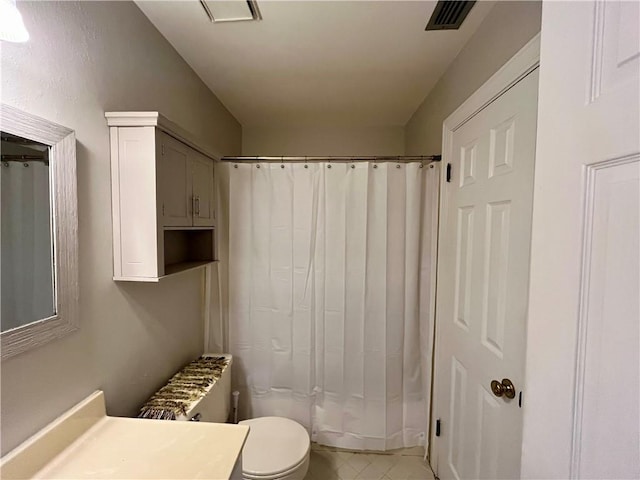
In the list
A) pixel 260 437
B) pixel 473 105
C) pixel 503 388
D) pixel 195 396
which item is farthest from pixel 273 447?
pixel 473 105

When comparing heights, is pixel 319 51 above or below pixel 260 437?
above

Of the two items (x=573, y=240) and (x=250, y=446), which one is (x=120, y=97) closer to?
(x=573, y=240)

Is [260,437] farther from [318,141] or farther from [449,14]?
[318,141]

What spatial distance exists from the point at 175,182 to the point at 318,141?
1825 millimetres

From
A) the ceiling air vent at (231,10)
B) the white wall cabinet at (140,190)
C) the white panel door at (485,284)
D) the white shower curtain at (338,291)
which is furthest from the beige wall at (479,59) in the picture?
the white wall cabinet at (140,190)

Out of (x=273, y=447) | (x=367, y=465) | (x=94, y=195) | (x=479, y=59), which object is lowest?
(x=367, y=465)

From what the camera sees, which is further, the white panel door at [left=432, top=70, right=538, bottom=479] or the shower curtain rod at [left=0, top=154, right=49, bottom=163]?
the white panel door at [left=432, top=70, right=538, bottom=479]

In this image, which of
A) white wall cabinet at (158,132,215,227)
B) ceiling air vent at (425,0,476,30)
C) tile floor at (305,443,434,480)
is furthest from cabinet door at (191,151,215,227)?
tile floor at (305,443,434,480)

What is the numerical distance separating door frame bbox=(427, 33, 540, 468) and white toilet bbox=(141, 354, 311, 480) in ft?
2.70

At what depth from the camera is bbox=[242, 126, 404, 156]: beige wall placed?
2.88 metres

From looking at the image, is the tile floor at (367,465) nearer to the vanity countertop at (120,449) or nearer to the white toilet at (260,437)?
the white toilet at (260,437)

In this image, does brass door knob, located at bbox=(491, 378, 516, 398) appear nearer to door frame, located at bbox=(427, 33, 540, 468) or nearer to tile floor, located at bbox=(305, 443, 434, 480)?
door frame, located at bbox=(427, 33, 540, 468)

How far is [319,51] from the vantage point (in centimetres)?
161

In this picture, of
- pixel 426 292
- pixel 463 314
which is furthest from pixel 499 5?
pixel 426 292
